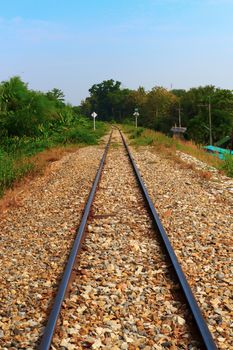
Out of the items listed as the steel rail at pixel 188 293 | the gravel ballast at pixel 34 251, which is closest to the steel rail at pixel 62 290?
the gravel ballast at pixel 34 251

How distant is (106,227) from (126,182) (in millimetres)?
4444

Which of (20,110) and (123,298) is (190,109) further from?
(123,298)

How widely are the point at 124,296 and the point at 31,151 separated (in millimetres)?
15995

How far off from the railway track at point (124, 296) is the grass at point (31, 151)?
4.96m

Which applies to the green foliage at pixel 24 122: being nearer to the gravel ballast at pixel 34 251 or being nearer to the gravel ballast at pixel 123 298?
the gravel ballast at pixel 34 251

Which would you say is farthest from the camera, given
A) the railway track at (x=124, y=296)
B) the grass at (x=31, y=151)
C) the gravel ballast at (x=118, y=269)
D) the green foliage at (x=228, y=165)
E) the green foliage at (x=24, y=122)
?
the green foliage at (x=24, y=122)

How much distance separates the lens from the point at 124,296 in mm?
4605

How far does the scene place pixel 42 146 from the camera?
70.9 ft

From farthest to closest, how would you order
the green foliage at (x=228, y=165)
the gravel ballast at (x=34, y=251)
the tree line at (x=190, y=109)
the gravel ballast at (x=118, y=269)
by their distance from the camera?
the tree line at (x=190, y=109), the green foliage at (x=228, y=165), the gravel ballast at (x=34, y=251), the gravel ballast at (x=118, y=269)

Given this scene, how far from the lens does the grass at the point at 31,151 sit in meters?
12.5

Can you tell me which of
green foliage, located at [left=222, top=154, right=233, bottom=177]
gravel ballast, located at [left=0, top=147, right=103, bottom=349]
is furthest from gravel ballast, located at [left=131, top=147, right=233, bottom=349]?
gravel ballast, located at [left=0, top=147, right=103, bottom=349]

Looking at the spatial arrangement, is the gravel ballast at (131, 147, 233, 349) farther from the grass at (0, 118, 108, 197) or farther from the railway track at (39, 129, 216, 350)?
the grass at (0, 118, 108, 197)

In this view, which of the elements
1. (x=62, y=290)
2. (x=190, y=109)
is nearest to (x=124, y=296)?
(x=62, y=290)

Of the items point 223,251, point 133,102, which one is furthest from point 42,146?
point 133,102
